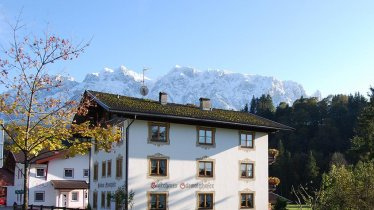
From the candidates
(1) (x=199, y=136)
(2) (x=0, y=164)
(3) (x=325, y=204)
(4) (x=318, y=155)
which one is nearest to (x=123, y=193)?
(1) (x=199, y=136)

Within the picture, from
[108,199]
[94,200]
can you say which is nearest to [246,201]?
[108,199]

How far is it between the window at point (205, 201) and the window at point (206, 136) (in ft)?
13.2

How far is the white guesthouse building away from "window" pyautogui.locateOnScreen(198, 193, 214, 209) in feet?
0.08

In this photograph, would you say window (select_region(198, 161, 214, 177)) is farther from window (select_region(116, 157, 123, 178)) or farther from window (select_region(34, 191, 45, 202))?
window (select_region(34, 191, 45, 202))

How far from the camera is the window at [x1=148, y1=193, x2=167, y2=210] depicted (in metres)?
37.3

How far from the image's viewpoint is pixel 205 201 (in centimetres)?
4022

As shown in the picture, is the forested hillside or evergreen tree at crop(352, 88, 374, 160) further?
the forested hillside

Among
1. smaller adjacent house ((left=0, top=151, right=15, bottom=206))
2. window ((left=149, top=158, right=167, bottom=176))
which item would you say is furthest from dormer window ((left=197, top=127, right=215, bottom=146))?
smaller adjacent house ((left=0, top=151, right=15, bottom=206))

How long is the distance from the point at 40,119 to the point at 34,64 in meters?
1.79

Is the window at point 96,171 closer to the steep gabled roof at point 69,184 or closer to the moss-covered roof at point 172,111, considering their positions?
the moss-covered roof at point 172,111

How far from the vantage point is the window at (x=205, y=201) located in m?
40.0

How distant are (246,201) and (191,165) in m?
6.33

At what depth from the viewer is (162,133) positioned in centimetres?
3875

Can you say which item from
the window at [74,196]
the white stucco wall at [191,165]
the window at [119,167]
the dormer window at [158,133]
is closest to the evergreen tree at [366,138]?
the white stucco wall at [191,165]
